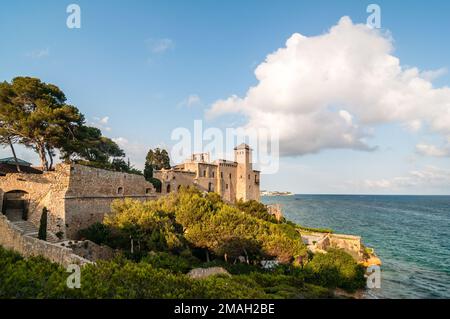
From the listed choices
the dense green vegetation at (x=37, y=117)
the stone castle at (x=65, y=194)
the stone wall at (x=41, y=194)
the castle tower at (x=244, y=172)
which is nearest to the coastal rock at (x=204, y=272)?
the stone castle at (x=65, y=194)

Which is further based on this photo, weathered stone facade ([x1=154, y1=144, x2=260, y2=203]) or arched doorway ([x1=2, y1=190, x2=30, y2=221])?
weathered stone facade ([x1=154, y1=144, x2=260, y2=203])

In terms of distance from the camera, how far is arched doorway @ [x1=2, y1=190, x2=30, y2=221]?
67.2 ft

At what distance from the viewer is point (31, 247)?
50.0ft

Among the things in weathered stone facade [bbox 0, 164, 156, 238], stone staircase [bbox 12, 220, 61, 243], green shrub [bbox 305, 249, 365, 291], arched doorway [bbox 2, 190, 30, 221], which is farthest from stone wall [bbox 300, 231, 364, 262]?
arched doorway [bbox 2, 190, 30, 221]

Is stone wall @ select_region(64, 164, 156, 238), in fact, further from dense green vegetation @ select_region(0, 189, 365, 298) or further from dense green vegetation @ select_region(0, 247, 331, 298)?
dense green vegetation @ select_region(0, 247, 331, 298)

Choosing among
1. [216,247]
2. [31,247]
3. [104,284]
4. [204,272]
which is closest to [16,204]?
[31,247]

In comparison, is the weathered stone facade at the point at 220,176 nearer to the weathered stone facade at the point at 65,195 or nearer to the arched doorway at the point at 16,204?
the weathered stone facade at the point at 65,195

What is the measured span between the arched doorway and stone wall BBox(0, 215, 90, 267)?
16.1ft
